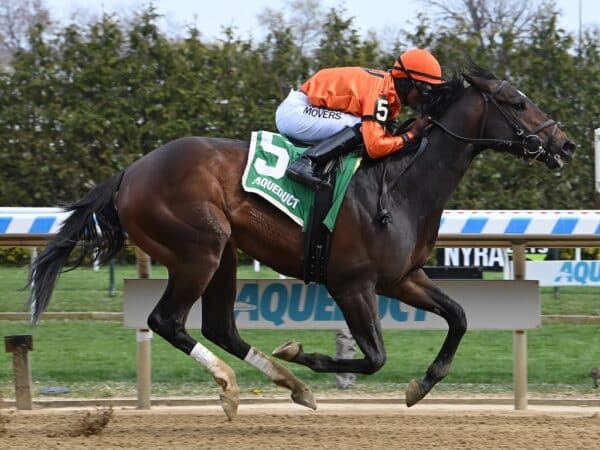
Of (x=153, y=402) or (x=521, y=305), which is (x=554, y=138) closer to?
(x=521, y=305)

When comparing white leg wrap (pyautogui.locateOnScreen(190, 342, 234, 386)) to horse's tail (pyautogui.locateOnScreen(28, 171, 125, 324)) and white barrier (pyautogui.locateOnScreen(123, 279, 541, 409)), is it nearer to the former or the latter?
horse's tail (pyautogui.locateOnScreen(28, 171, 125, 324))

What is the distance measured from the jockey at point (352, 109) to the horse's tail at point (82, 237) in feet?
3.58

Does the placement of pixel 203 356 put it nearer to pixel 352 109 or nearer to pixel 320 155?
pixel 320 155

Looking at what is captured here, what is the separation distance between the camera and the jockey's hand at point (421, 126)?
6172 millimetres

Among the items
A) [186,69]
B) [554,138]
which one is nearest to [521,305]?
[554,138]

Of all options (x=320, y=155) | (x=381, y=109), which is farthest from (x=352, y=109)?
(x=320, y=155)

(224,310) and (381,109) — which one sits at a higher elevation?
(381,109)

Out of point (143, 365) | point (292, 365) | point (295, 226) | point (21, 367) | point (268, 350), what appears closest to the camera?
point (295, 226)

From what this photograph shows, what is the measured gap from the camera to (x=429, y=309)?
6.21 metres

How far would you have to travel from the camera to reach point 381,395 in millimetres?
7492

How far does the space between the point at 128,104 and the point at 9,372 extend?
539 cm

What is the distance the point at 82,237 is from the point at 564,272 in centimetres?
505

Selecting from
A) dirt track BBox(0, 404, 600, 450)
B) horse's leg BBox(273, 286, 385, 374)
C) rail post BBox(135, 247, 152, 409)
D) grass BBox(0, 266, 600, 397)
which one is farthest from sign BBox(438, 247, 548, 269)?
horse's leg BBox(273, 286, 385, 374)

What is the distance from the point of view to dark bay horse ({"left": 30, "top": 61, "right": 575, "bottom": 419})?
5.85 meters
